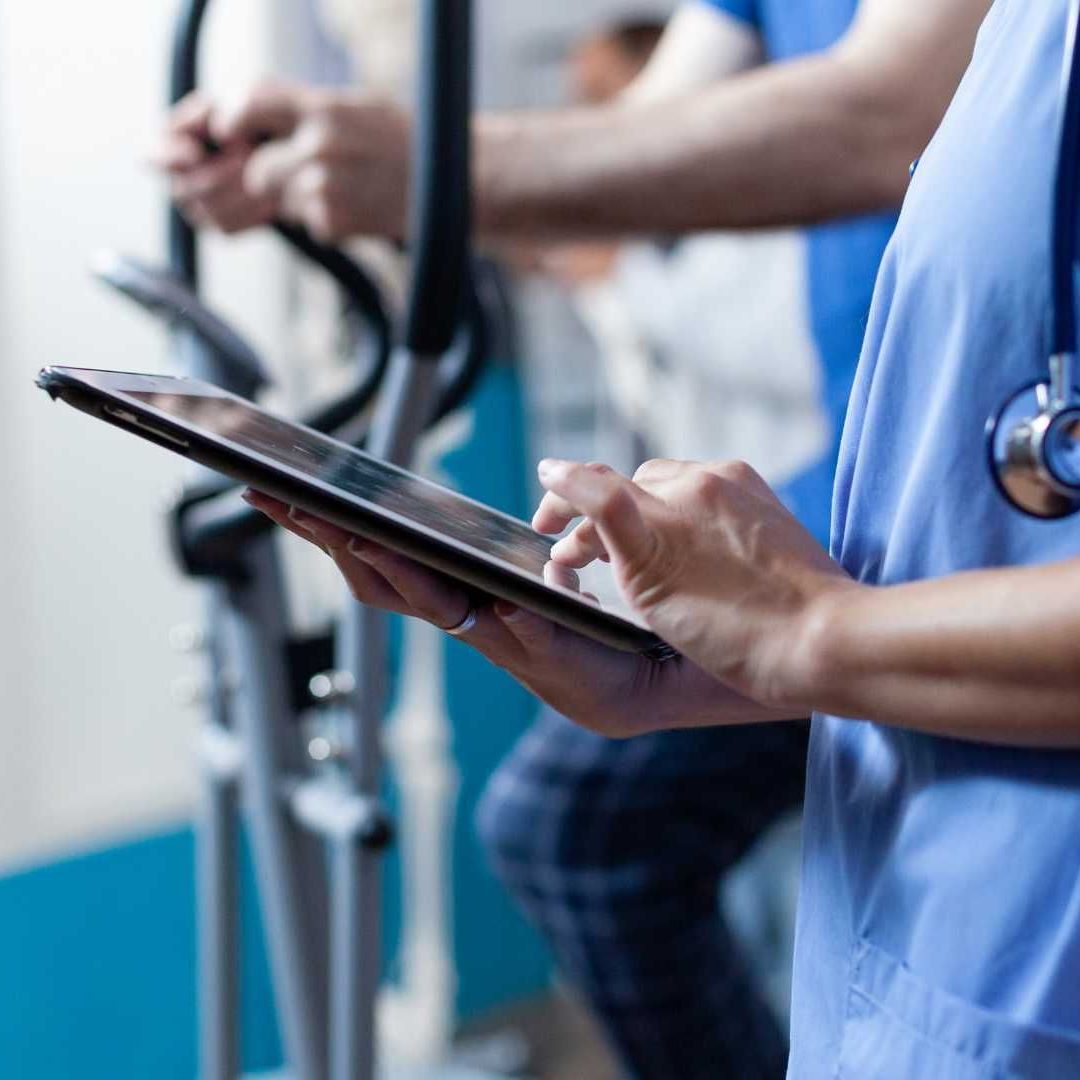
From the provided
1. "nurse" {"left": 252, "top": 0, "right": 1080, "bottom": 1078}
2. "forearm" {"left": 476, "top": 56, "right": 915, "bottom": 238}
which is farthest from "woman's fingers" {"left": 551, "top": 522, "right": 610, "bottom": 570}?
"forearm" {"left": 476, "top": 56, "right": 915, "bottom": 238}

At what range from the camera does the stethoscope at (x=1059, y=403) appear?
46cm

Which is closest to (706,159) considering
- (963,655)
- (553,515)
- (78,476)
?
(553,515)

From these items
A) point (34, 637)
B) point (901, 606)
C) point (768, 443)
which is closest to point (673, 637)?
point (901, 606)

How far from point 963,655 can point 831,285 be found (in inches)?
27.9

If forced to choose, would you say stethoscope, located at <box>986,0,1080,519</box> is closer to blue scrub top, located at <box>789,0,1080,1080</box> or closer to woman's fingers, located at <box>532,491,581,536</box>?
blue scrub top, located at <box>789,0,1080,1080</box>

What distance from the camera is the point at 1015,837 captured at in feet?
1.61

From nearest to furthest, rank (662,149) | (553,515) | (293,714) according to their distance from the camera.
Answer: (553,515)
(662,149)
(293,714)

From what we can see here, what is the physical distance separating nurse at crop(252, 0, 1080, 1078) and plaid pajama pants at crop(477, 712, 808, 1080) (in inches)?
24.7

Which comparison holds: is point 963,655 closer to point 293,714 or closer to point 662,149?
point 662,149

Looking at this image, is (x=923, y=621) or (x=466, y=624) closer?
(x=923, y=621)

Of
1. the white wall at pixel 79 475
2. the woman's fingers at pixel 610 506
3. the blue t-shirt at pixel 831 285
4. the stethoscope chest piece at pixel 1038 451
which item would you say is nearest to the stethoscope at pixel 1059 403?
the stethoscope chest piece at pixel 1038 451

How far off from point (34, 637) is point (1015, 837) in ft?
5.02

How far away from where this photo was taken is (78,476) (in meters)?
1.84

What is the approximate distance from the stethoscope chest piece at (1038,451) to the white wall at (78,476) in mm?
1495
